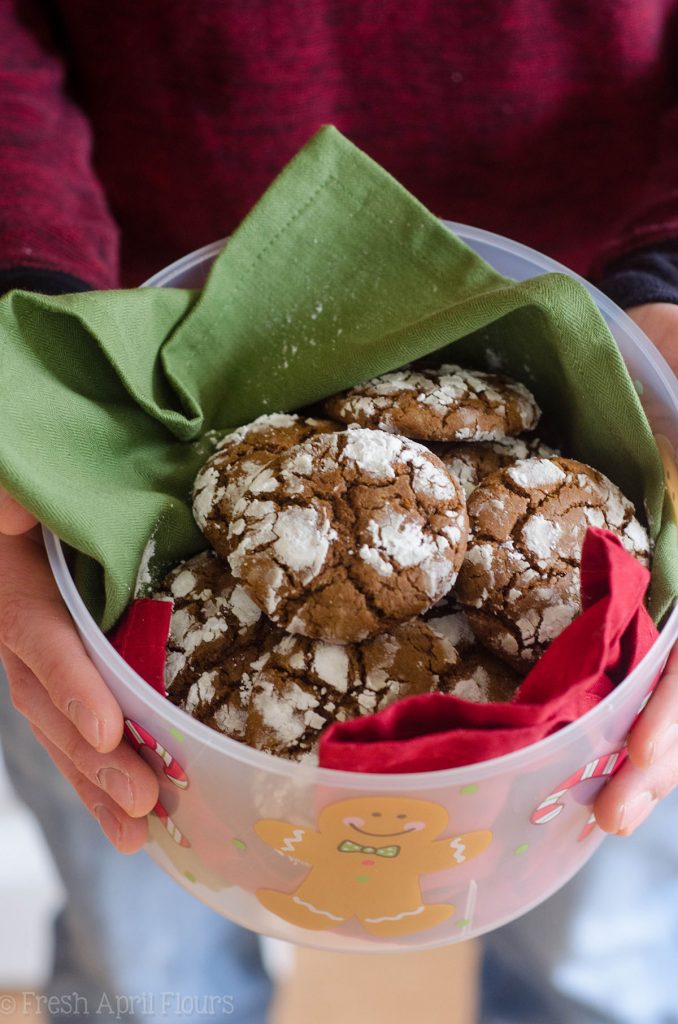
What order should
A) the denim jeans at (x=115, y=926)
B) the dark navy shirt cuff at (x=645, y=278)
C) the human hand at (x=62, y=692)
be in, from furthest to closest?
1. the denim jeans at (x=115, y=926)
2. the dark navy shirt cuff at (x=645, y=278)
3. the human hand at (x=62, y=692)

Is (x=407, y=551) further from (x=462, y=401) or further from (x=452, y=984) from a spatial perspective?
(x=452, y=984)

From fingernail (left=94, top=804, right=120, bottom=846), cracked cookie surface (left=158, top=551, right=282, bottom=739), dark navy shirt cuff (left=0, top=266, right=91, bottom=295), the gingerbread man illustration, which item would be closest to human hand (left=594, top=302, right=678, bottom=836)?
the gingerbread man illustration

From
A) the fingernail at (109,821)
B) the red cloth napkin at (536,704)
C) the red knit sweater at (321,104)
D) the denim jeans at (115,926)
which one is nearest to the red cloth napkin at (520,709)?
the red cloth napkin at (536,704)

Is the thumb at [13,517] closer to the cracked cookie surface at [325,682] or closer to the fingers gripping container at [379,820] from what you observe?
the fingers gripping container at [379,820]

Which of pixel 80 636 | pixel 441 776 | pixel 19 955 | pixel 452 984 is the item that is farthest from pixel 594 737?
pixel 19 955

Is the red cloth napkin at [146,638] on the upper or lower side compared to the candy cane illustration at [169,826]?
upper

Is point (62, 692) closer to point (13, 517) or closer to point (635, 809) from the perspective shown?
point (13, 517)
